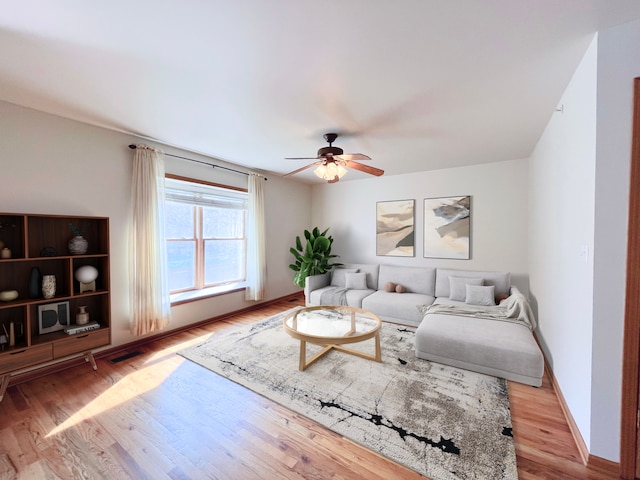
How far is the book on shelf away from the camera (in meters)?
2.42

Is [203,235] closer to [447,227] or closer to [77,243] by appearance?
[77,243]

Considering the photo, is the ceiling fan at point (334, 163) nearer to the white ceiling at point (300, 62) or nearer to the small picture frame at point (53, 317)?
the white ceiling at point (300, 62)

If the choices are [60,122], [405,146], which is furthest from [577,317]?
[60,122]

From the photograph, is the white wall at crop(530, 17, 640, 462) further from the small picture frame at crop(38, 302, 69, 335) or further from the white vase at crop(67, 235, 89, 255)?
the small picture frame at crop(38, 302, 69, 335)

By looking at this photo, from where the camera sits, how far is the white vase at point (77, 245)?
2492 millimetres

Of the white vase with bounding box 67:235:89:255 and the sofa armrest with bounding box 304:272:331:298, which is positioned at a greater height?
the white vase with bounding box 67:235:89:255

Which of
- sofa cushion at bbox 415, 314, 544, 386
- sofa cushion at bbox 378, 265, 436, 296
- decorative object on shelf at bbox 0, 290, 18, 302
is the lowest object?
sofa cushion at bbox 415, 314, 544, 386

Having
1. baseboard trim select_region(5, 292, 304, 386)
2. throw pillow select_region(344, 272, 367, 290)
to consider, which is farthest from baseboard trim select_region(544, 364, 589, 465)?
baseboard trim select_region(5, 292, 304, 386)

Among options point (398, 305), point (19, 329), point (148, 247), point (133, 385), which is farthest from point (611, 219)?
point (19, 329)

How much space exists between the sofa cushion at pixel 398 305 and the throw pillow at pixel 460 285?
318 millimetres

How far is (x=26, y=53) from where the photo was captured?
1.58 m

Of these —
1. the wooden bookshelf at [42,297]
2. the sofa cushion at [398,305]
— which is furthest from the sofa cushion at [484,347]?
the wooden bookshelf at [42,297]

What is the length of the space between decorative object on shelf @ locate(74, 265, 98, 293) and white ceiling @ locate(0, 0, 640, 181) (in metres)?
1.48

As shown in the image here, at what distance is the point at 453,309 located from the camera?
316cm
